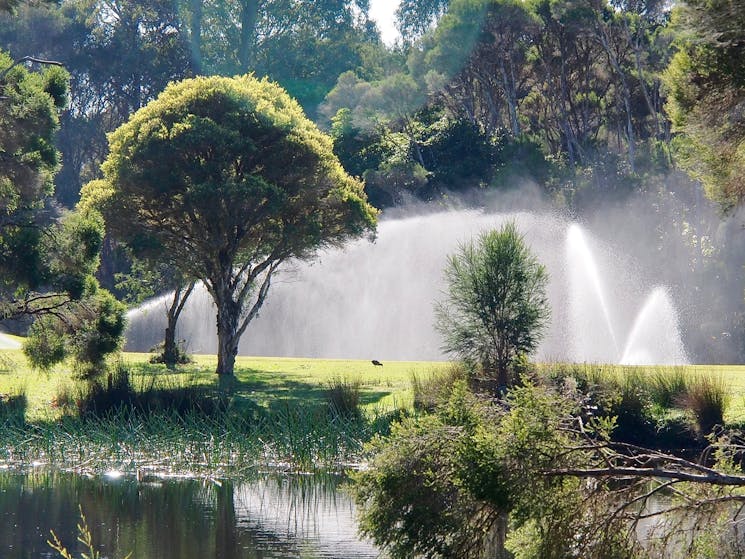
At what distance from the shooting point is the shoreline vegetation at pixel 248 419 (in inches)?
854

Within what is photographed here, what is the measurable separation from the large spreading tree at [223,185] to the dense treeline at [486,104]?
13.0 m

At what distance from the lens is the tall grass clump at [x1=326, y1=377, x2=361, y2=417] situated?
2466 cm

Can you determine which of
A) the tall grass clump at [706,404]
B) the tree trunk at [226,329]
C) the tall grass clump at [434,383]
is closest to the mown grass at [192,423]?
the tall grass clump at [434,383]

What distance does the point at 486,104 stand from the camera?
240 feet

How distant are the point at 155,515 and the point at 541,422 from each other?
333 inches

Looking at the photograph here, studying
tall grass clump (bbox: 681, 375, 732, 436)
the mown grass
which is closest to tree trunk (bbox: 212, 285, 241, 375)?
the mown grass

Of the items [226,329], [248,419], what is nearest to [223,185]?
[226,329]

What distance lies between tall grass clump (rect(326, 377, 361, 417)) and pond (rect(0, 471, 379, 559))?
422 centimetres

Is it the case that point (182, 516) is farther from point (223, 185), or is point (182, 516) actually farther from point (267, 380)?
point (223, 185)

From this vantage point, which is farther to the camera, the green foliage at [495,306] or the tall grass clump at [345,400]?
the green foliage at [495,306]

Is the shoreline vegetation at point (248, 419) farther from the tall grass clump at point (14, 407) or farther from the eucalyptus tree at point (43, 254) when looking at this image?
the eucalyptus tree at point (43, 254)

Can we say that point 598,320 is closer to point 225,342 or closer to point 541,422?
point 225,342

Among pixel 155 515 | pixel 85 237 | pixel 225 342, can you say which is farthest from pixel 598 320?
pixel 155 515

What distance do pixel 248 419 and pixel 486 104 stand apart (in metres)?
51.1
